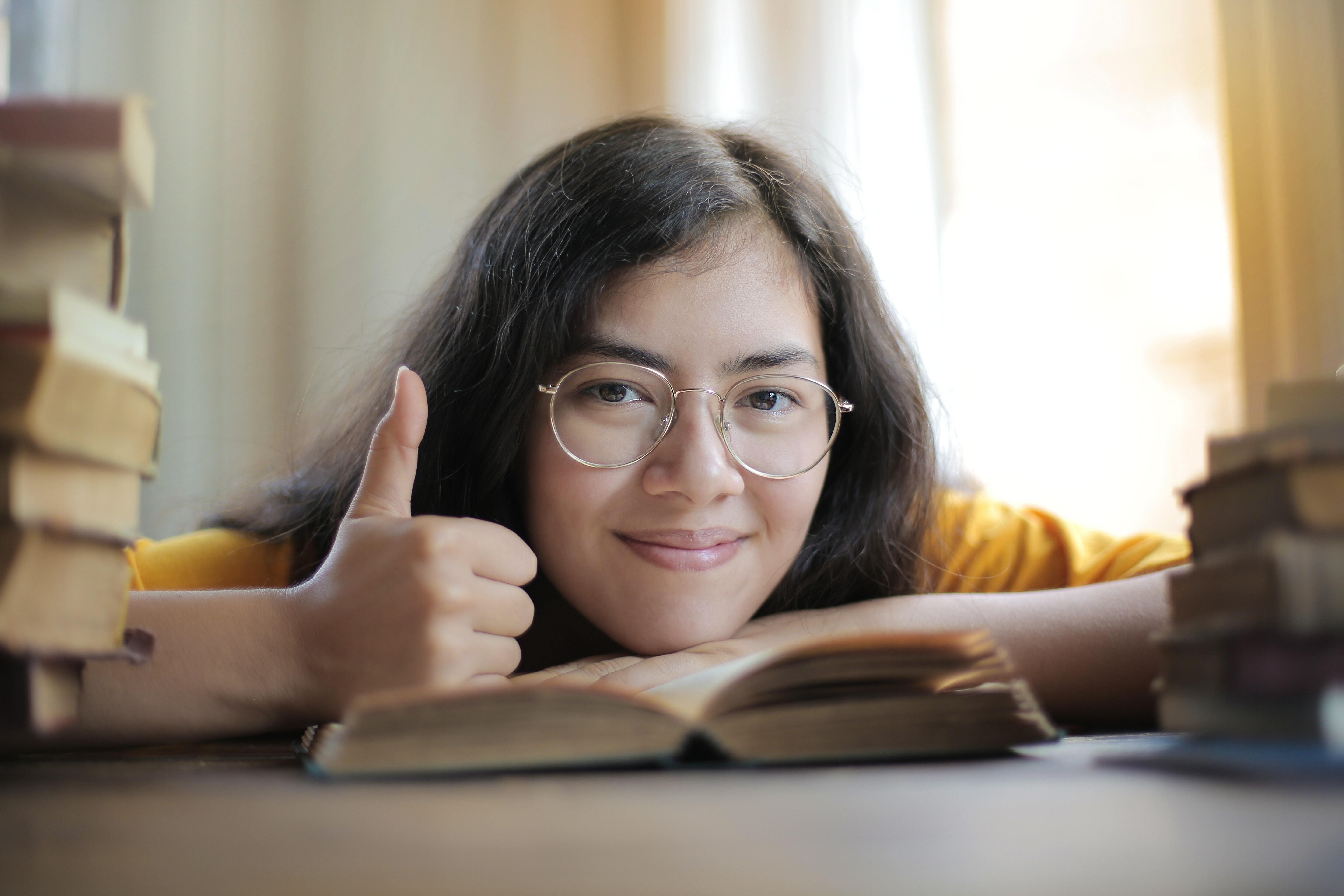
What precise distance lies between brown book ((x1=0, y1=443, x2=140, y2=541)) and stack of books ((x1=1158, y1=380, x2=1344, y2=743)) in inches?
18.3

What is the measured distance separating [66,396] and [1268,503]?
47 centimetres

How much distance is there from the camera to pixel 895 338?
1315mm

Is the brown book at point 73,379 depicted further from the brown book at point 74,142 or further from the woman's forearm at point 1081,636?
the woman's forearm at point 1081,636

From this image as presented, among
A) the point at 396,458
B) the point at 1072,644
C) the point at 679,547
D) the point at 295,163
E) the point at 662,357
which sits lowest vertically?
the point at 1072,644

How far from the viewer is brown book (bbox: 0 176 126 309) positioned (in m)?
0.41

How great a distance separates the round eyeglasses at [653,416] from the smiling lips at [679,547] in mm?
88

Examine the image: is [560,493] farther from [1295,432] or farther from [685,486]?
[1295,432]

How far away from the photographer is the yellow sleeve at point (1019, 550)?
1301 millimetres

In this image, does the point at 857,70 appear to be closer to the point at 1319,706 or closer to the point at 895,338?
the point at 895,338

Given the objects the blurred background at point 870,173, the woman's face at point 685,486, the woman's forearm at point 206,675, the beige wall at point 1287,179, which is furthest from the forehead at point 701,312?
the beige wall at point 1287,179

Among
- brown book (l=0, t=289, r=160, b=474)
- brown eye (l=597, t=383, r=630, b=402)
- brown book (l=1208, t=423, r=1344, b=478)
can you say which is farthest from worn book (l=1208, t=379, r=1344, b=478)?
brown eye (l=597, t=383, r=630, b=402)

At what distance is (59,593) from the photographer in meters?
0.40

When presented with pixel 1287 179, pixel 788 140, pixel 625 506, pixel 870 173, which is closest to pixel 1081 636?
pixel 625 506

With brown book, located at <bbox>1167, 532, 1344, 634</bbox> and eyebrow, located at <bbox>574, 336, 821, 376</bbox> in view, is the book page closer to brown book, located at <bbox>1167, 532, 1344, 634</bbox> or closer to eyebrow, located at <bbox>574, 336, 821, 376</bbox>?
brown book, located at <bbox>1167, 532, 1344, 634</bbox>
